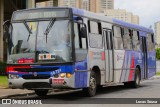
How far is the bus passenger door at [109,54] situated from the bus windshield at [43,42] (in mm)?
3575

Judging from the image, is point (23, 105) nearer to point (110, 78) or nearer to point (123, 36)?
point (110, 78)

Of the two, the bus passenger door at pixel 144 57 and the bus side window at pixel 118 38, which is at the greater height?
the bus side window at pixel 118 38

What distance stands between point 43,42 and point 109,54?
431cm

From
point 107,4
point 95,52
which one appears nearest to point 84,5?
point 107,4

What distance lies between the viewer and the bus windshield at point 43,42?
14414 mm

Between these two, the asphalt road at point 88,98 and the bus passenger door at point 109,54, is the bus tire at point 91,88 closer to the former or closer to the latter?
the asphalt road at point 88,98

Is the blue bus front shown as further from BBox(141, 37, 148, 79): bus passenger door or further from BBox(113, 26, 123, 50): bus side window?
BBox(141, 37, 148, 79): bus passenger door

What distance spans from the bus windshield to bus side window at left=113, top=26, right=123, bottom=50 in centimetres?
490

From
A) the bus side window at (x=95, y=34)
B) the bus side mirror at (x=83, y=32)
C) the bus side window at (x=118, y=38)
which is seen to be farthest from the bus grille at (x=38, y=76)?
the bus side window at (x=118, y=38)

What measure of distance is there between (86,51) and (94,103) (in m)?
2.53

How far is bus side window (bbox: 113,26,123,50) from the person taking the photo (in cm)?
1919

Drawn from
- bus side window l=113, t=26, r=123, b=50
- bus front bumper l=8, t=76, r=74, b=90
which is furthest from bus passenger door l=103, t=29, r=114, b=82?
bus front bumper l=8, t=76, r=74, b=90

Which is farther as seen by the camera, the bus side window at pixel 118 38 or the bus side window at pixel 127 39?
the bus side window at pixel 127 39

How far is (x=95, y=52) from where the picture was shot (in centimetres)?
1659
